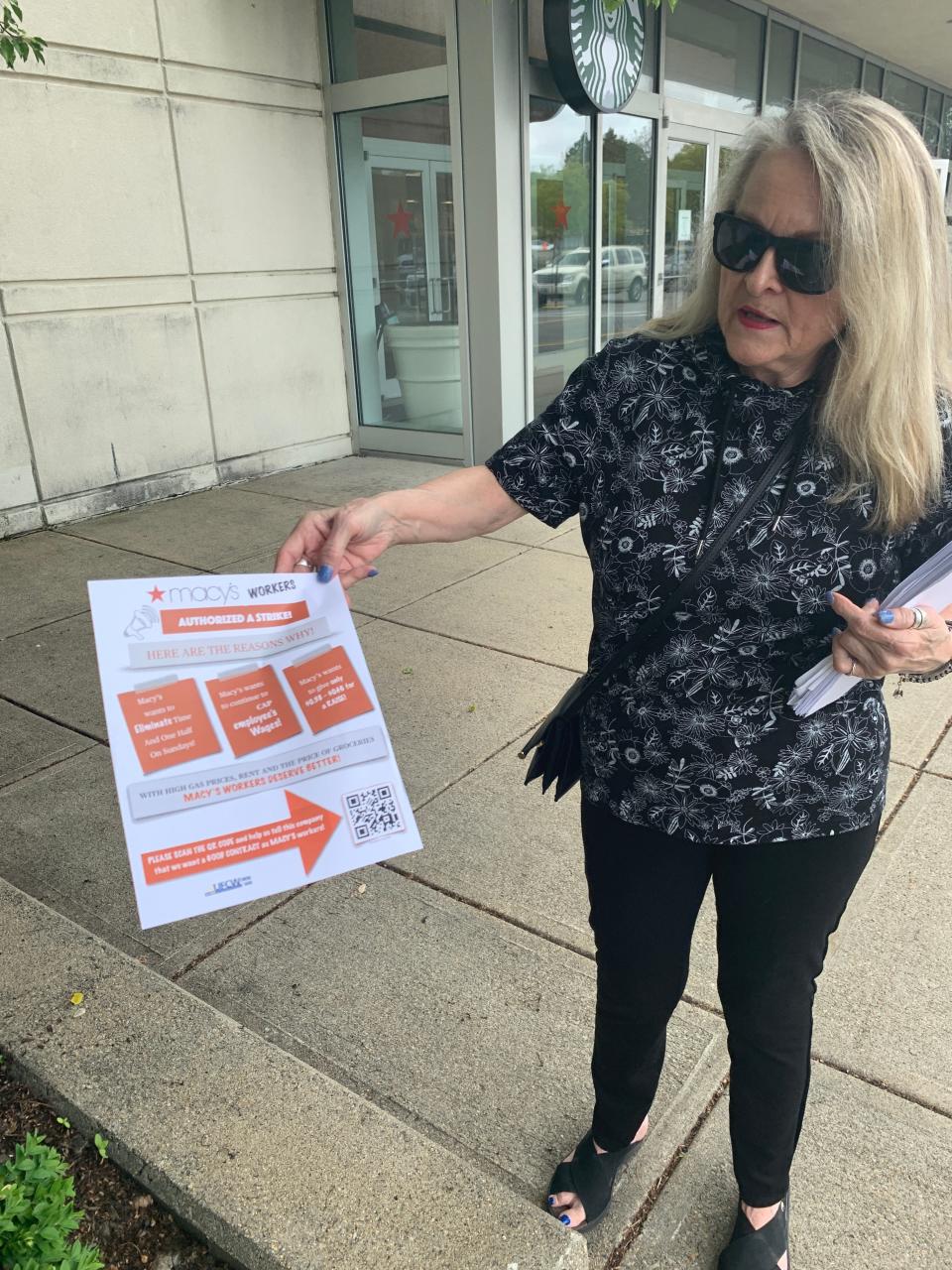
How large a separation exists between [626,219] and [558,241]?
46.0 inches

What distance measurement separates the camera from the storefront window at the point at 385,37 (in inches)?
299

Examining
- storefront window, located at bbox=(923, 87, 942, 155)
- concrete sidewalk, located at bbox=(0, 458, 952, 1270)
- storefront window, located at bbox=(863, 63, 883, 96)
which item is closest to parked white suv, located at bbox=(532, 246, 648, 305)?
concrete sidewalk, located at bbox=(0, 458, 952, 1270)

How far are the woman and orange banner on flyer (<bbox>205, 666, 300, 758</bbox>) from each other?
9.0 inches

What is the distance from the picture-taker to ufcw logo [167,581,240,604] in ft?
5.49

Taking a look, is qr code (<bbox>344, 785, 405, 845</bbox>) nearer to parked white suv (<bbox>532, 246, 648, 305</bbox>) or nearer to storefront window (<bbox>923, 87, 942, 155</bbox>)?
parked white suv (<bbox>532, 246, 648, 305</bbox>)

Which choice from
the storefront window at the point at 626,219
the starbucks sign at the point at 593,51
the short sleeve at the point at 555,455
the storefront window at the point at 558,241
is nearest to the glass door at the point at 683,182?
the storefront window at the point at 626,219

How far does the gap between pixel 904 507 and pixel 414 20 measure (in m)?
7.70

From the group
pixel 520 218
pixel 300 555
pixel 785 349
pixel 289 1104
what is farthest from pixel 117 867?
pixel 520 218

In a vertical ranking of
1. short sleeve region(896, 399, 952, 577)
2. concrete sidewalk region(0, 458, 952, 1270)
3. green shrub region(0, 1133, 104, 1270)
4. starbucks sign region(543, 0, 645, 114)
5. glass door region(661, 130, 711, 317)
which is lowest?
concrete sidewalk region(0, 458, 952, 1270)

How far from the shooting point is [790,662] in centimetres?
163

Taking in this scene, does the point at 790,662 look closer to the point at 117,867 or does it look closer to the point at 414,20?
the point at 117,867

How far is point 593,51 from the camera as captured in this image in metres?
7.38

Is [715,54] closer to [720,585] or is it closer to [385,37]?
[385,37]

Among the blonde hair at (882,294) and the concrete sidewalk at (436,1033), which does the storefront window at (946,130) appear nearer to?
the concrete sidewalk at (436,1033)
